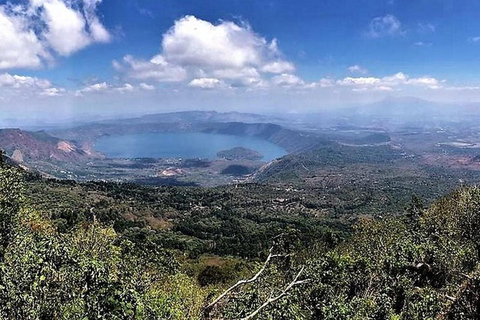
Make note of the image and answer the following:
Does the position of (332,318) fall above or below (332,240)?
above

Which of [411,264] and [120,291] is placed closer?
[120,291]

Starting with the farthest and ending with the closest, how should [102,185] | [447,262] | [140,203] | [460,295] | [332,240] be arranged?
1. [102,185]
2. [140,203]
3. [332,240]
4. [447,262]
5. [460,295]

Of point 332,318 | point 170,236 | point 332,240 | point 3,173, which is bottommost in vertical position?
point 170,236

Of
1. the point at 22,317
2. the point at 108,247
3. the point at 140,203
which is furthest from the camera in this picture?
the point at 140,203

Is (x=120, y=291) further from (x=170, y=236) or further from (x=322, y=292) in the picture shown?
(x=170, y=236)

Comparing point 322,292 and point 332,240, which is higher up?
point 322,292

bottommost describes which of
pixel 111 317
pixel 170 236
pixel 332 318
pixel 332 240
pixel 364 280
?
pixel 170 236

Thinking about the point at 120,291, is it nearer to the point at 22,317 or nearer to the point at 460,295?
the point at 22,317

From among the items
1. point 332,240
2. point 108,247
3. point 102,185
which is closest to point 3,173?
point 108,247

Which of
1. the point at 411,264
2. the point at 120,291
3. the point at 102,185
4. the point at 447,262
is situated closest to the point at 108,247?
the point at 120,291

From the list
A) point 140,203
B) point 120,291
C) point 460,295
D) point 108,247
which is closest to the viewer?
point 120,291
